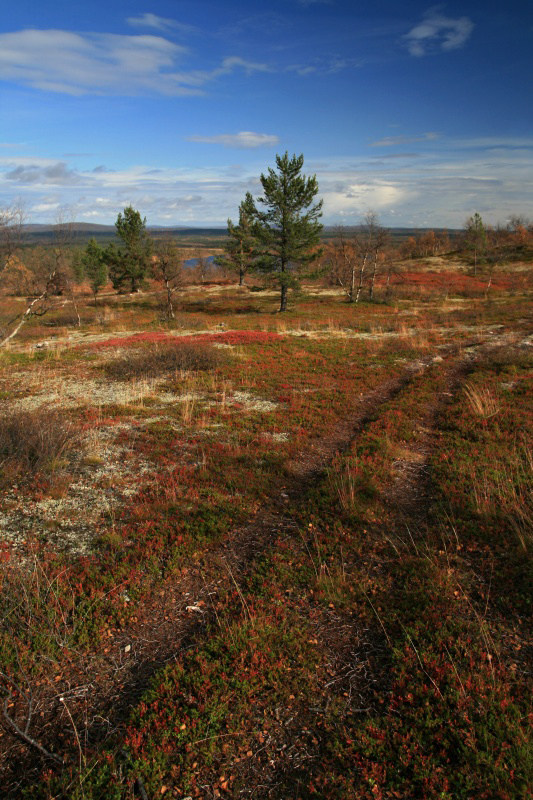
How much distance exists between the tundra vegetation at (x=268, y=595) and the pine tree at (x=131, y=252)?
Answer: 4269cm

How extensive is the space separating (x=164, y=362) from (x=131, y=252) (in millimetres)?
39207

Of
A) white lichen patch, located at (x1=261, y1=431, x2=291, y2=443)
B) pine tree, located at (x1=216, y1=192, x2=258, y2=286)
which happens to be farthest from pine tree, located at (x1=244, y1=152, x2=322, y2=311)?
white lichen patch, located at (x1=261, y1=431, x2=291, y2=443)

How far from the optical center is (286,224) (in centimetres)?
3516

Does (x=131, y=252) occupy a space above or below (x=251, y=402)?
above

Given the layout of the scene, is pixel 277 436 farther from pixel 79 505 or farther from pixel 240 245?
pixel 240 245

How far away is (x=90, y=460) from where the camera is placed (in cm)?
1030

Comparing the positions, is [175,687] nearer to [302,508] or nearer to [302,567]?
[302,567]

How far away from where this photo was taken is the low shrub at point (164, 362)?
757 inches

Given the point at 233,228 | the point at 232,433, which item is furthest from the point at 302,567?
the point at 233,228

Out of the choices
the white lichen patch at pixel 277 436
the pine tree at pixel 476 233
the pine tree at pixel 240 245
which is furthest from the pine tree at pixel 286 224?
the pine tree at pixel 476 233

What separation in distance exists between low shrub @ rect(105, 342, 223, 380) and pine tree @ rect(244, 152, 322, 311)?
18.0 m

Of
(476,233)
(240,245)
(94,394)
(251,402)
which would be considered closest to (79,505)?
(251,402)

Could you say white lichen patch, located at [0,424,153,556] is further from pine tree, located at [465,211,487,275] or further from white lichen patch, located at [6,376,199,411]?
pine tree, located at [465,211,487,275]

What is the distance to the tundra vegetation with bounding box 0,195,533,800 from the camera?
3.84m
